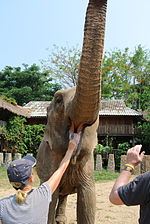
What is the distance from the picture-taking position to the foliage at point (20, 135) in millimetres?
18078

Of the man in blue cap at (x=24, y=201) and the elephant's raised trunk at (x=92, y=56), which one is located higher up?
the elephant's raised trunk at (x=92, y=56)

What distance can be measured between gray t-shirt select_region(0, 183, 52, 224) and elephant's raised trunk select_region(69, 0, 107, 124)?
3.35ft

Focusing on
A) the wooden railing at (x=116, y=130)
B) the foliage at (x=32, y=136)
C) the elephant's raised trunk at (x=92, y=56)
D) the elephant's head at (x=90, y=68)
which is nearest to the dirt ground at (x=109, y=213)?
the elephant's head at (x=90, y=68)

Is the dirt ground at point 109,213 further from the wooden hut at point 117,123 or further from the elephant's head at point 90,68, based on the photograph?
the wooden hut at point 117,123

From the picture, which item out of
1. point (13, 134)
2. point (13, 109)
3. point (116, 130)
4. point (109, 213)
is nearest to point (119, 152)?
point (116, 130)

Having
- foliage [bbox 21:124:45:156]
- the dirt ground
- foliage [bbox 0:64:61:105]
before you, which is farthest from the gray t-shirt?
foliage [bbox 0:64:61:105]

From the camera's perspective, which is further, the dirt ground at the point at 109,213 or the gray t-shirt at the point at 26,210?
the dirt ground at the point at 109,213

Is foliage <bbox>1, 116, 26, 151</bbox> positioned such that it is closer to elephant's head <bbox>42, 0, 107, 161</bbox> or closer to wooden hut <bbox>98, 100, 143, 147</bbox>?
wooden hut <bbox>98, 100, 143, 147</bbox>

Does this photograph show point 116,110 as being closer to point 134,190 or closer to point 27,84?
point 27,84

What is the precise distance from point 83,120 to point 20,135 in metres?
16.3

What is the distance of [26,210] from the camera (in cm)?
195

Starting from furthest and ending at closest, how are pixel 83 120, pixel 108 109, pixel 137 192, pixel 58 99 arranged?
pixel 108 109
pixel 58 99
pixel 83 120
pixel 137 192

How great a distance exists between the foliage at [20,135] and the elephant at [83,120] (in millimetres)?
14177

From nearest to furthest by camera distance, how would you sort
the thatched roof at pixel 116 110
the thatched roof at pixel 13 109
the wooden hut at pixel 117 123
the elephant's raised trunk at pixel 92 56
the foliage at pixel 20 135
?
the elephant's raised trunk at pixel 92 56 → the thatched roof at pixel 13 109 → the foliage at pixel 20 135 → the thatched roof at pixel 116 110 → the wooden hut at pixel 117 123
